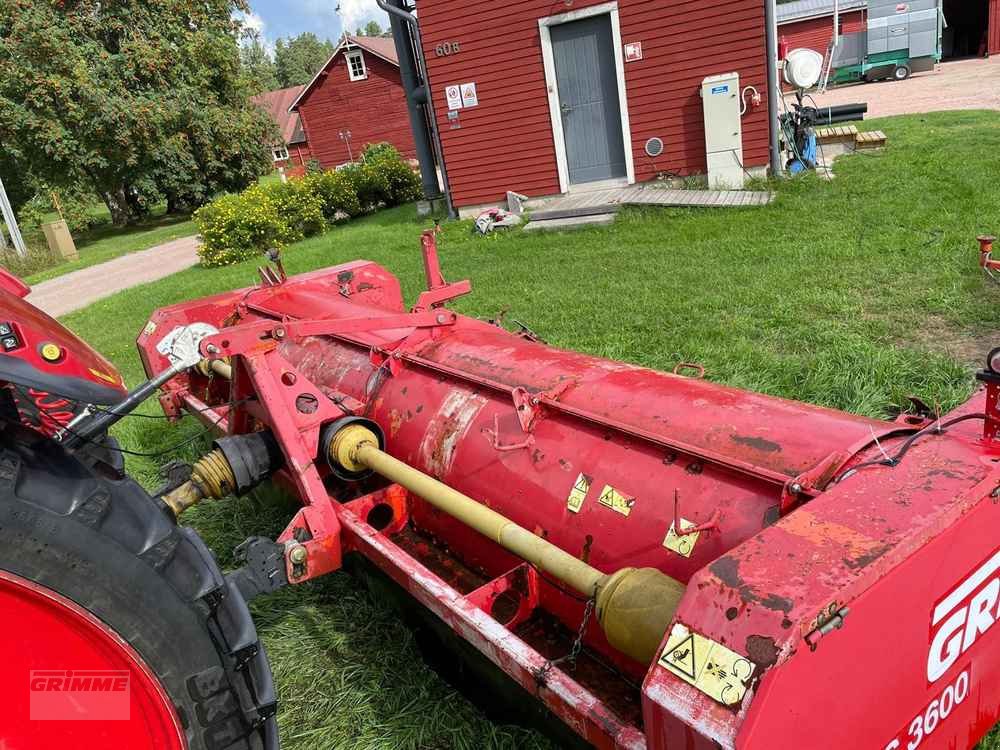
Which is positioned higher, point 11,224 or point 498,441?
point 11,224

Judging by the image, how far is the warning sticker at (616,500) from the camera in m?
2.11

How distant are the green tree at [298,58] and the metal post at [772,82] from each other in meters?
93.2

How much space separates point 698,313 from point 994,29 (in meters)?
30.9

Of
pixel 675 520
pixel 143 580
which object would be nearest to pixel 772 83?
pixel 675 520

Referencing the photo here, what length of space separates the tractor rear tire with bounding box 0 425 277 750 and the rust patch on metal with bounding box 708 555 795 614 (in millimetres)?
1173

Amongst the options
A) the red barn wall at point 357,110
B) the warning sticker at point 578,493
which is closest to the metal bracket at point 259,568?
the warning sticker at point 578,493

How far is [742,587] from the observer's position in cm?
138

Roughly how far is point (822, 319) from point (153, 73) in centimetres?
2465

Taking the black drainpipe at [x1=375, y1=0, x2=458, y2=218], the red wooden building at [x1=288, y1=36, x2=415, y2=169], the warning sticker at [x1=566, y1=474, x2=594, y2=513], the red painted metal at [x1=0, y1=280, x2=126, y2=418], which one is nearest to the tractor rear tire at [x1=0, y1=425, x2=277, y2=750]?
the red painted metal at [x1=0, y1=280, x2=126, y2=418]

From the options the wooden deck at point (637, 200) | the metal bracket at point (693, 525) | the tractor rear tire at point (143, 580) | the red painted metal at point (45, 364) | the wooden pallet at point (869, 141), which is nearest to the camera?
the tractor rear tire at point (143, 580)

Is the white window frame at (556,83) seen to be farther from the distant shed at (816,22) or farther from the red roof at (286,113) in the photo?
the red roof at (286,113)

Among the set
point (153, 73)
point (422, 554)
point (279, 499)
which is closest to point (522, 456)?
point (422, 554)

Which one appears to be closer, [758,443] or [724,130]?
[758,443]

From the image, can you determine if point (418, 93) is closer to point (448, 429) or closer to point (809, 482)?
point (448, 429)
